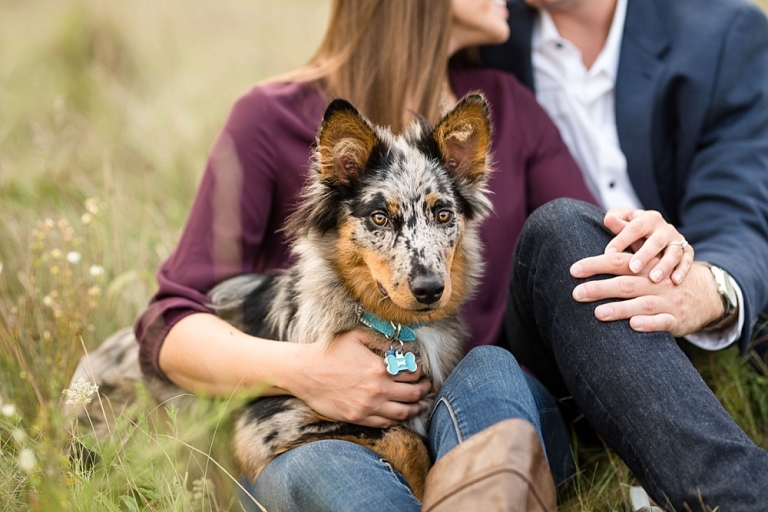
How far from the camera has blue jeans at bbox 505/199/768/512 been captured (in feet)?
6.65

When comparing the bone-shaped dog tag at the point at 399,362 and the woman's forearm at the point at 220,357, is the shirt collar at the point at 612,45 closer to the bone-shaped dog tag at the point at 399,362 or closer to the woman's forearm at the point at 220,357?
the bone-shaped dog tag at the point at 399,362

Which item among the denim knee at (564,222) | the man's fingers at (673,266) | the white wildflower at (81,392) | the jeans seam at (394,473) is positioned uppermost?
the white wildflower at (81,392)

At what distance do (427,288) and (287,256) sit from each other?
3.66 feet

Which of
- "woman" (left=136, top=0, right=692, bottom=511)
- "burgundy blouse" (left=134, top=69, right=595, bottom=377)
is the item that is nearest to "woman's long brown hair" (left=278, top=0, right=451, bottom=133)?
"woman" (left=136, top=0, right=692, bottom=511)

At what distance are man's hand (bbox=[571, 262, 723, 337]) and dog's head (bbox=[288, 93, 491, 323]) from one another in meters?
0.48

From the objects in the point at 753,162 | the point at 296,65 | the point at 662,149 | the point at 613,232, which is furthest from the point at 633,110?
the point at 296,65

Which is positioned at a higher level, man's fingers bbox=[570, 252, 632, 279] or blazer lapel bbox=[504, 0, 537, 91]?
blazer lapel bbox=[504, 0, 537, 91]

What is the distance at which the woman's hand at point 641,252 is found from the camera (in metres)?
2.38

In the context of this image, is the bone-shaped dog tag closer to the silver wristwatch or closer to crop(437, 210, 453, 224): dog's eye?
crop(437, 210, 453, 224): dog's eye

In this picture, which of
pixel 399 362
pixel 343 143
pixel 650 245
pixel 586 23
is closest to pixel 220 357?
pixel 399 362

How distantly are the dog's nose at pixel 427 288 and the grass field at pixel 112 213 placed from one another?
0.72 m

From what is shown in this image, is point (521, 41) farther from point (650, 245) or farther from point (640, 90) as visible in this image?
point (650, 245)

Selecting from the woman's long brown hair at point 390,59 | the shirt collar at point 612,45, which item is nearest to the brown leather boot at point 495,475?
the woman's long brown hair at point 390,59

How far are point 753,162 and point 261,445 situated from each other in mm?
2379
